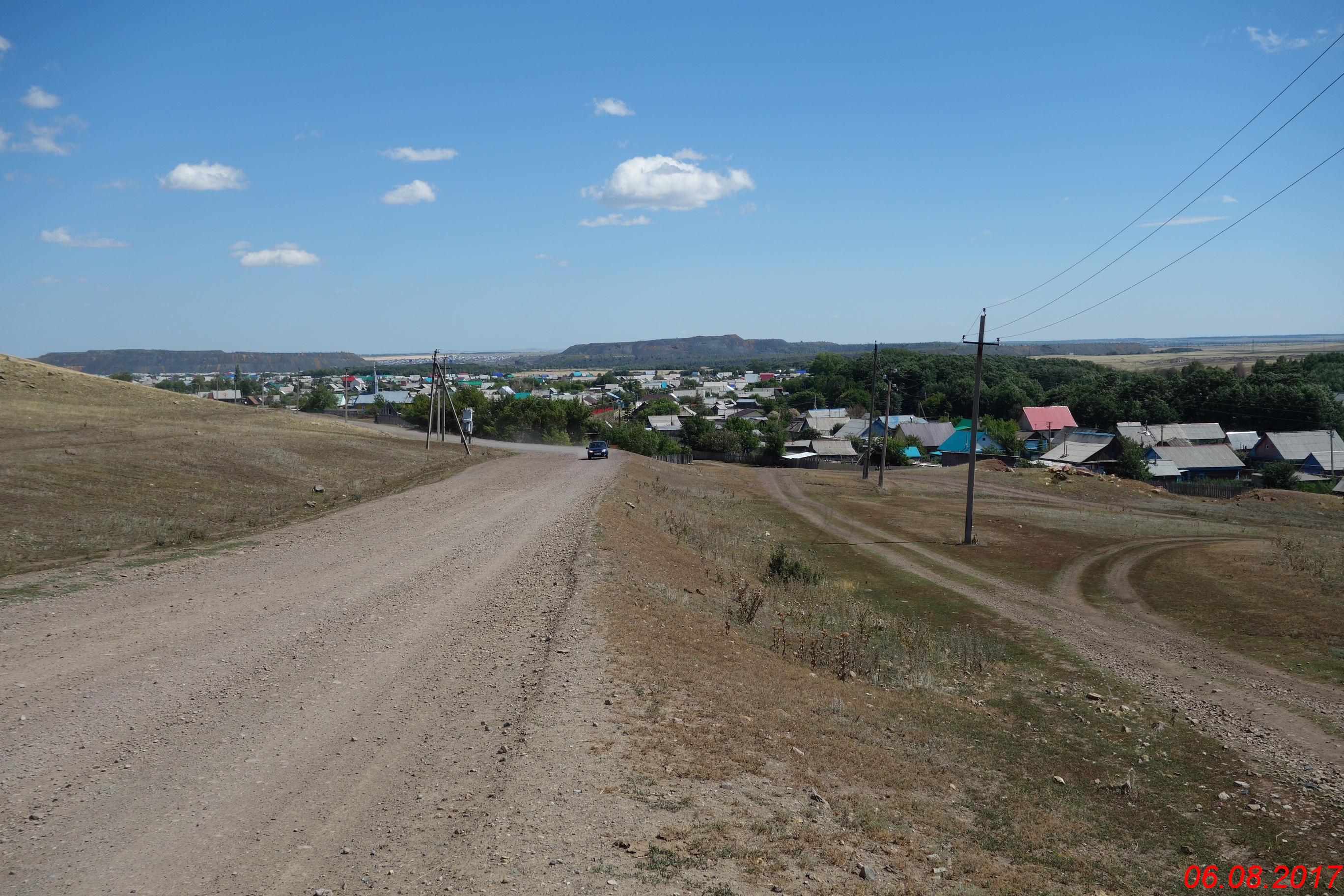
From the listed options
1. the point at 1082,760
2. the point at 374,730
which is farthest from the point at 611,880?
the point at 1082,760

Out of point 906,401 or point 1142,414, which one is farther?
point 906,401

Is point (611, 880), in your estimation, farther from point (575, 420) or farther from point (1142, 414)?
point (1142, 414)

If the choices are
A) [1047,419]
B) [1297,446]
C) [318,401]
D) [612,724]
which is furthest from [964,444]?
[318,401]

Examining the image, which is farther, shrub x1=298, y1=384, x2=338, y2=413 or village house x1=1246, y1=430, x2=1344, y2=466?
shrub x1=298, y1=384, x2=338, y2=413

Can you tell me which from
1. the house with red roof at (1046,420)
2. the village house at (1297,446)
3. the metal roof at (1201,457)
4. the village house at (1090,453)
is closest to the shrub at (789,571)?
the village house at (1090,453)

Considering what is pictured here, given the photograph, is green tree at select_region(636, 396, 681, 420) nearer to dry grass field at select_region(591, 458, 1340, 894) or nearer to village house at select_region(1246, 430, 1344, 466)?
village house at select_region(1246, 430, 1344, 466)

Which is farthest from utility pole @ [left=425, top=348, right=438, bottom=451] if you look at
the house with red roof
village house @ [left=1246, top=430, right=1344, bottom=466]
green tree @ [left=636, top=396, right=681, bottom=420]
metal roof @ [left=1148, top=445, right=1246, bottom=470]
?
the house with red roof

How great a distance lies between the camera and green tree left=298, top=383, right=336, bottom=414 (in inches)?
4200

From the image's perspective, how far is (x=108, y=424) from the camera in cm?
3509

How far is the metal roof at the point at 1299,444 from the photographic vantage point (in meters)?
71.7

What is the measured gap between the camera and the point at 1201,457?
7056cm

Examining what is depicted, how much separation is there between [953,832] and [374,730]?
657 cm
